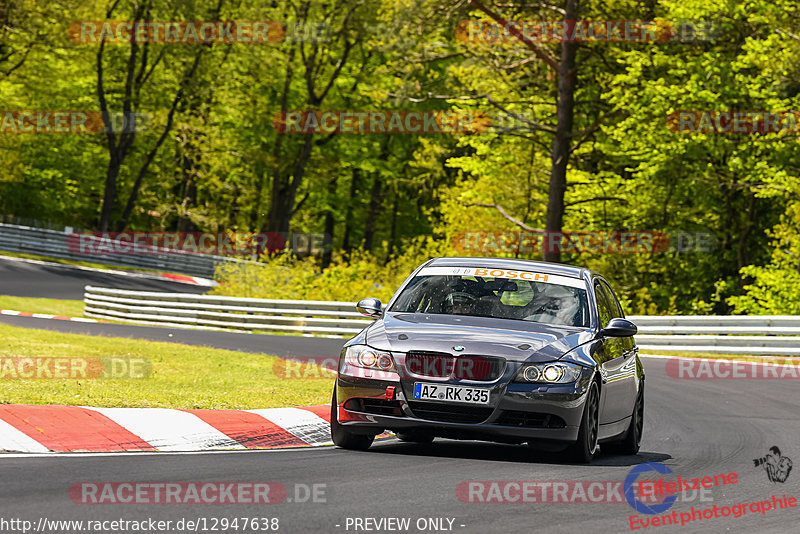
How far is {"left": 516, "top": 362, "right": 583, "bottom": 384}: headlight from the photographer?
27.9 feet

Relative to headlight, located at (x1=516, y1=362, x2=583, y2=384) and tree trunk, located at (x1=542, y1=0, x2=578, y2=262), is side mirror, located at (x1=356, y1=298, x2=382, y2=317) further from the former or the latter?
tree trunk, located at (x1=542, y1=0, x2=578, y2=262)

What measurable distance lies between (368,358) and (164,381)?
218 inches

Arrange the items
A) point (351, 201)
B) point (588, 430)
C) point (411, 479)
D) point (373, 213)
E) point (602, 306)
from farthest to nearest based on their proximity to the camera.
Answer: point (351, 201)
point (373, 213)
point (602, 306)
point (588, 430)
point (411, 479)

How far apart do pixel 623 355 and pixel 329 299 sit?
2043cm

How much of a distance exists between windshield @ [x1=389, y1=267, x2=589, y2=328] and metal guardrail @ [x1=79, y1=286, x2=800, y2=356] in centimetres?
1493

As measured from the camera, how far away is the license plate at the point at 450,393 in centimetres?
845

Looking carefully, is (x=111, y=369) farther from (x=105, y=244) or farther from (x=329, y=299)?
(x=105, y=244)

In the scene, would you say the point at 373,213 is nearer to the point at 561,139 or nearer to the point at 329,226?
the point at 329,226

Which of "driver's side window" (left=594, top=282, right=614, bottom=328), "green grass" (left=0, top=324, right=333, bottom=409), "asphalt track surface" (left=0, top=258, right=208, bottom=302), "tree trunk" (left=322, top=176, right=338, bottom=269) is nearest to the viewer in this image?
"driver's side window" (left=594, top=282, right=614, bottom=328)

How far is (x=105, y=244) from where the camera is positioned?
48250 millimetres

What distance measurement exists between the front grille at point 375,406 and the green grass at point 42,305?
24.1m

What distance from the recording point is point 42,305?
108 feet

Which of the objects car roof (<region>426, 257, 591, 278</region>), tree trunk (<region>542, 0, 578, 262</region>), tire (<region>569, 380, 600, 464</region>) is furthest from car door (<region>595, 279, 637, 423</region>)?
tree trunk (<region>542, 0, 578, 262</region>)

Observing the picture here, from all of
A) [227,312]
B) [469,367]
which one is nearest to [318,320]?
[227,312]
